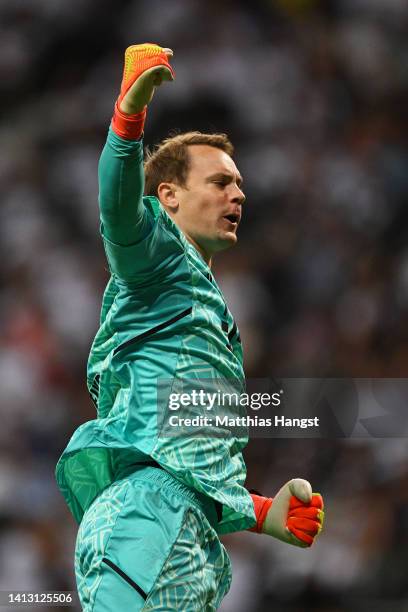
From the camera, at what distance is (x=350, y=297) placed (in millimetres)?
3432

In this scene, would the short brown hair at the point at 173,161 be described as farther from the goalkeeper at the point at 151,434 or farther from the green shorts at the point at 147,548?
the green shorts at the point at 147,548

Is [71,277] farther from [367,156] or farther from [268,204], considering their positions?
[367,156]

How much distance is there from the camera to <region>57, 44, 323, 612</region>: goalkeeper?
128cm

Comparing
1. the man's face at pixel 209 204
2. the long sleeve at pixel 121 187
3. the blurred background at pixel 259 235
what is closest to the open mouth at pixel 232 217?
the man's face at pixel 209 204

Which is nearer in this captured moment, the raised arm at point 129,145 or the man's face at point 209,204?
the raised arm at point 129,145

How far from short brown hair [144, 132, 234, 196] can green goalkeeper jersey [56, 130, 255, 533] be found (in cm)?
24

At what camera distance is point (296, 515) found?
153cm

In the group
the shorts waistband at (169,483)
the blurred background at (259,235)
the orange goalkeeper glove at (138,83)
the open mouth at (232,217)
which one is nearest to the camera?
the orange goalkeeper glove at (138,83)

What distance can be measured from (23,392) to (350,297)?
125 cm

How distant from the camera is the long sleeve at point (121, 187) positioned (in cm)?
128

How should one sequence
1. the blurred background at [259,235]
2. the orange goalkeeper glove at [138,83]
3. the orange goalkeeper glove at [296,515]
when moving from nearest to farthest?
the orange goalkeeper glove at [138,83]
the orange goalkeeper glove at [296,515]
the blurred background at [259,235]

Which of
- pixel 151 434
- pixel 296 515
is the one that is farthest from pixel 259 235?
pixel 151 434

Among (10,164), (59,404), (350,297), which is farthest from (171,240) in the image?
(10,164)

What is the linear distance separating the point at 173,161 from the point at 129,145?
0.43 m
